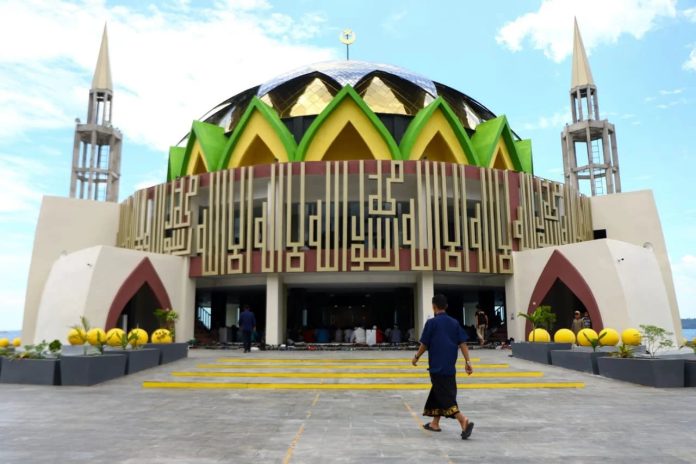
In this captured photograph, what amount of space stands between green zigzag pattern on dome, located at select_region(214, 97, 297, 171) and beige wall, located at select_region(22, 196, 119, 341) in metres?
7.14

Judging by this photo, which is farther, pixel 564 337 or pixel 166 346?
pixel 564 337

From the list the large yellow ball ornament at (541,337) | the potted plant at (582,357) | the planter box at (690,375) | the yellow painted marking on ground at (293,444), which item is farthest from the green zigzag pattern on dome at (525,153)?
the yellow painted marking on ground at (293,444)

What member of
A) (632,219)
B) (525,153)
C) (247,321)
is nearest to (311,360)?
(247,321)

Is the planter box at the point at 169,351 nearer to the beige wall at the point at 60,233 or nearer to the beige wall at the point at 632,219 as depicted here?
the beige wall at the point at 60,233

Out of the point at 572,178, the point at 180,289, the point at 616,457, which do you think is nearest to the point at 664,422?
the point at 616,457

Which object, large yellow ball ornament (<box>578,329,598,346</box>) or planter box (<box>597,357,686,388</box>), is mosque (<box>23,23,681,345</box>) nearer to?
large yellow ball ornament (<box>578,329,598,346</box>)

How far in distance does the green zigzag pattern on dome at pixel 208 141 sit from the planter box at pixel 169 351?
14.4 m

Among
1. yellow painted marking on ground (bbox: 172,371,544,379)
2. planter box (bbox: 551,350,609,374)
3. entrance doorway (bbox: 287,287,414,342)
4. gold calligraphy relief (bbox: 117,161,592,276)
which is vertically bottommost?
yellow painted marking on ground (bbox: 172,371,544,379)

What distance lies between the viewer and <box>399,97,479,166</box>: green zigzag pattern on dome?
2731cm

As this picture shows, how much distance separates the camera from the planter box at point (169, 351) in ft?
51.4

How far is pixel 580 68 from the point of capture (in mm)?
42344

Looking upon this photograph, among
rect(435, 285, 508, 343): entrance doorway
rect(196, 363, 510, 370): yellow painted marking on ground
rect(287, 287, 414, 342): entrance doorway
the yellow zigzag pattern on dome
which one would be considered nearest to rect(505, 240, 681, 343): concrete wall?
rect(196, 363, 510, 370): yellow painted marking on ground

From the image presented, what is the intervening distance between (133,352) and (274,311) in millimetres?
11177

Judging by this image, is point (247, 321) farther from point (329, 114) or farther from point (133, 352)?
point (329, 114)
